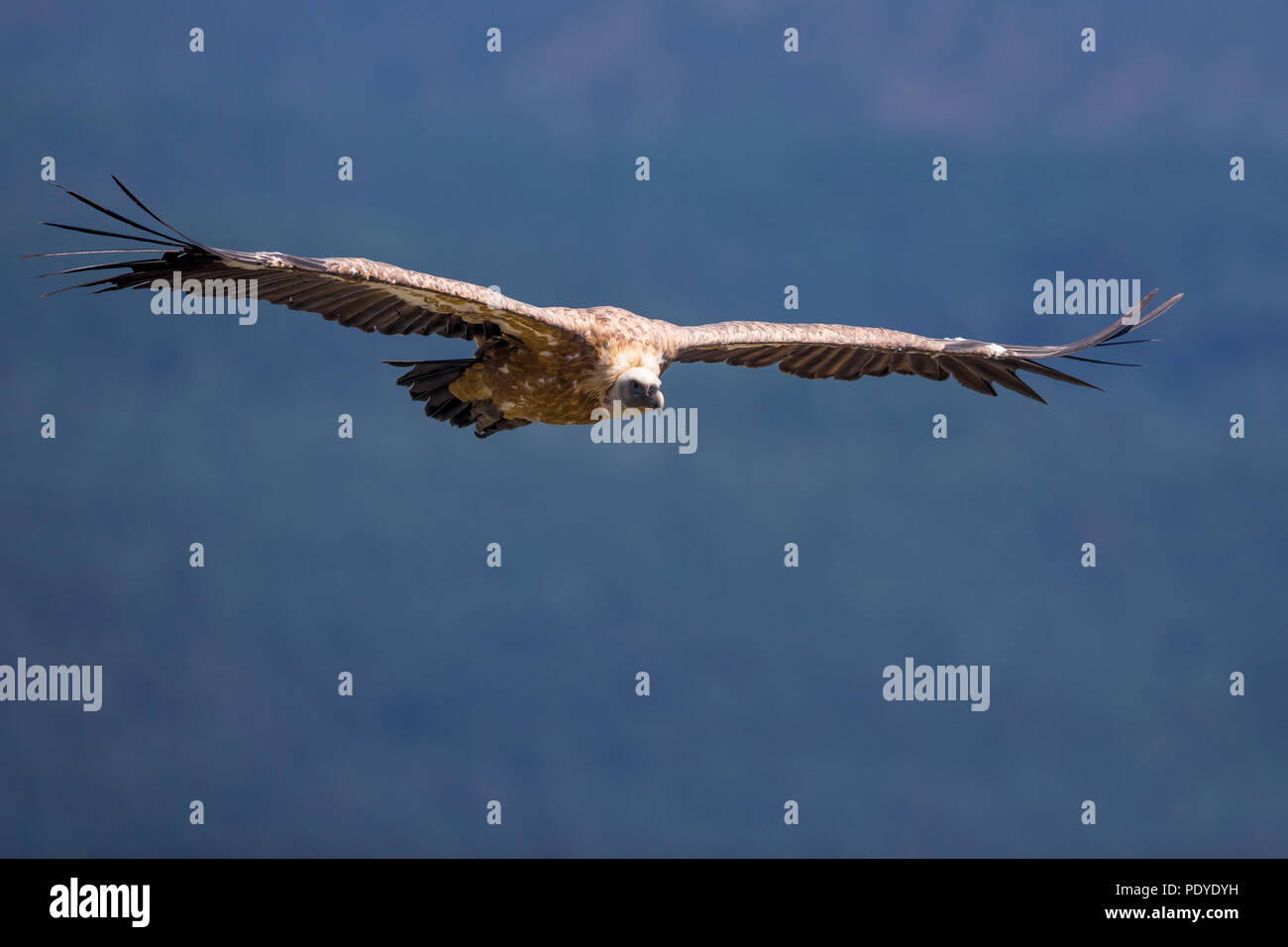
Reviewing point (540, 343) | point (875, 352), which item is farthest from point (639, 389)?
point (875, 352)

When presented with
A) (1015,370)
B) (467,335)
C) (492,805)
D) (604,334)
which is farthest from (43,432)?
(1015,370)

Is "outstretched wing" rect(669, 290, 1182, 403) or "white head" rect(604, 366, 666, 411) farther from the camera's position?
"outstretched wing" rect(669, 290, 1182, 403)

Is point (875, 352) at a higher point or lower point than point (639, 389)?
higher

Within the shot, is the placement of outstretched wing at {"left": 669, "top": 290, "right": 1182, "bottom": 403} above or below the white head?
above

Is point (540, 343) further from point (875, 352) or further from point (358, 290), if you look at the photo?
point (875, 352)
